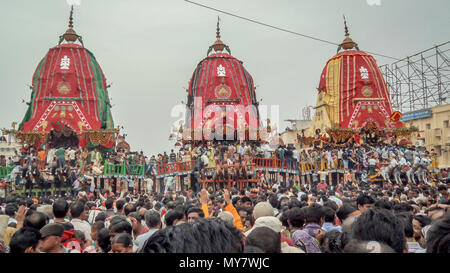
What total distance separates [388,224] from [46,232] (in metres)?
3.20

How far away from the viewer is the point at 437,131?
3831 centimetres

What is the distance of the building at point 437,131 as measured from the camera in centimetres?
3753

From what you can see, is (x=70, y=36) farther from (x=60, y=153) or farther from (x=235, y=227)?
(x=235, y=227)

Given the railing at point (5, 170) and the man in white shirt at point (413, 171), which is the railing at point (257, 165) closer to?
the man in white shirt at point (413, 171)

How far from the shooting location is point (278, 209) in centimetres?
819

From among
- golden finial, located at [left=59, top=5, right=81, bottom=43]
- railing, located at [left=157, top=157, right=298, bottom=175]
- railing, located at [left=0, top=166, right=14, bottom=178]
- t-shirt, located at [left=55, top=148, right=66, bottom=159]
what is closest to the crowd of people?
railing, located at [left=157, top=157, right=298, bottom=175]

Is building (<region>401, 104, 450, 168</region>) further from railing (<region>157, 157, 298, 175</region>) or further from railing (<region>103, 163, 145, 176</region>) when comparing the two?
railing (<region>103, 163, 145, 176</region>)

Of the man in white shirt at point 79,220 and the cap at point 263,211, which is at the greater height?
the cap at point 263,211

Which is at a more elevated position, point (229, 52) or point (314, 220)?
point (229, 52)

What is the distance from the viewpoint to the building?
3753 cm

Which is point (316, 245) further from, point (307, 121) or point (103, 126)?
point (307, 121)

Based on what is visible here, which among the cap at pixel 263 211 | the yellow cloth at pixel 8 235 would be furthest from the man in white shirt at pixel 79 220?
the cap at pixel 263 211

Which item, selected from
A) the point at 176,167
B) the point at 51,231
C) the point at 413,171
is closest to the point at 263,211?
the point at 51,231
